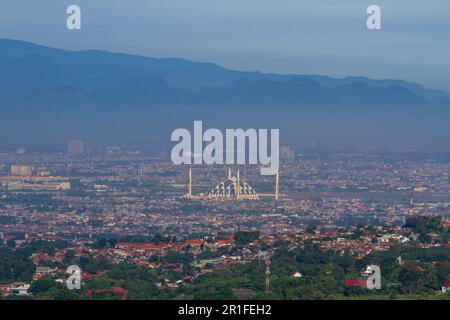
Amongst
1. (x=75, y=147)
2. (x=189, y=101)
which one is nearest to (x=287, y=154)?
(x=75, y=147)

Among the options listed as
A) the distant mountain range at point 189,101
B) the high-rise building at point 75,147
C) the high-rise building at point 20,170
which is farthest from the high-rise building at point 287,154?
the high-rise building at point 20,170

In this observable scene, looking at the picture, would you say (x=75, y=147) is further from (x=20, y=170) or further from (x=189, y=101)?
(x=189, y=101)

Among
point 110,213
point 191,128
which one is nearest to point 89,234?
point 110,213

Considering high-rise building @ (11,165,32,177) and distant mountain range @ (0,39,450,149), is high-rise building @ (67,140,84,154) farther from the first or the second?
high-rise building @ (11,165,32,177)

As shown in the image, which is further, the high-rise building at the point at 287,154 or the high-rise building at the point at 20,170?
the high-rise building at the point at 287,154

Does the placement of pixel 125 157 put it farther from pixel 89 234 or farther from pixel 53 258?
pixel 53 258

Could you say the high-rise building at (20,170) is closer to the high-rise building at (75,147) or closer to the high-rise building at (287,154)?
the high-rise building at (75,147)

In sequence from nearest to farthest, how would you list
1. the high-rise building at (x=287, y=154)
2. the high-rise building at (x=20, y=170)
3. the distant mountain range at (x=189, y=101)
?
the high-rise building at (x=20, y=170)
the high-rise building at (x=287, y=154)
the distant mountain range at (x=189, y=101)

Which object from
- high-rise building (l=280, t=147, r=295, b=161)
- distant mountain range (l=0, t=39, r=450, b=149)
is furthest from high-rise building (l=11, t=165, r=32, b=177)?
distant mountain range (l=0, t=39, r=450, b=149)
